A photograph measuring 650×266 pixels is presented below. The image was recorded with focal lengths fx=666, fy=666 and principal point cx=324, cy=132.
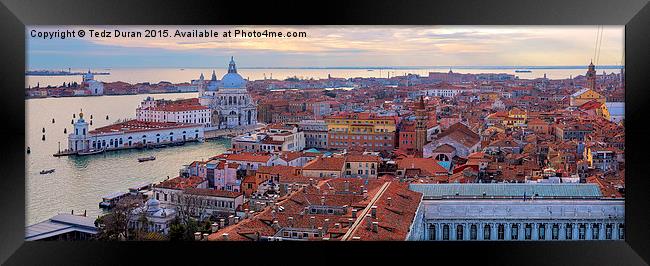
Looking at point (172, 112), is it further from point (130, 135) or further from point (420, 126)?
point (420, 126)

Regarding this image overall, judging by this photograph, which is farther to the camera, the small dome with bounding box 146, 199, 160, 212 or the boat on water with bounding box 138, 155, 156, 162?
the boat on water with bounding box 138, 155, 156, 162

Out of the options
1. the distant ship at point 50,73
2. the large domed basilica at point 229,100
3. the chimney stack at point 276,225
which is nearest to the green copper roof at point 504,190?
the chimney stack at point 276,225

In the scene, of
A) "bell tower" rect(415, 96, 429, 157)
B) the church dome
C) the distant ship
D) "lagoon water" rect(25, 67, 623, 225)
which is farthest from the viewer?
"bell tower" rect(415, 96, 429, 157)

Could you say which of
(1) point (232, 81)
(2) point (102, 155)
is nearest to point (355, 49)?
(1) point (232, 81)

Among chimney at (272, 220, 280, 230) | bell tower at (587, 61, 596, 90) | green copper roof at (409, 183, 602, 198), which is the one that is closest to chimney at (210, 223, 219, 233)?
chimney at (272, 220, 280, 230)

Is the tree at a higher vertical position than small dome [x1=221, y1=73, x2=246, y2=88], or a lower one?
lower

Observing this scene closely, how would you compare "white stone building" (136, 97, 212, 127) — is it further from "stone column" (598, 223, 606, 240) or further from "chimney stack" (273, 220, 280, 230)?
"stone column" (598, 223, 606, 240)
